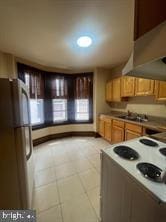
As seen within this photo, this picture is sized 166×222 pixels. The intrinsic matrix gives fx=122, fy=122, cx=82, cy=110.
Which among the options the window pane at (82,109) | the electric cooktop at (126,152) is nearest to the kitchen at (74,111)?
the electric cooktop at (126,152)

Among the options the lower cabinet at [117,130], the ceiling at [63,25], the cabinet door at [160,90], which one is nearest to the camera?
the ceiling at [63,25]

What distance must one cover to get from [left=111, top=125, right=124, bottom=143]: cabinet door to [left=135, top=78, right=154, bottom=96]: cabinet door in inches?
40.7

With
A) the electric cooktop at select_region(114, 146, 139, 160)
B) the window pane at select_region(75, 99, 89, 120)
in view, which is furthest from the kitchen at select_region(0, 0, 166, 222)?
the window pane at select_region(75, 99, 89, 120)

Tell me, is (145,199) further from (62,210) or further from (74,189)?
(74,189)

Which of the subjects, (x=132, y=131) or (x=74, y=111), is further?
(x=74, y=111)

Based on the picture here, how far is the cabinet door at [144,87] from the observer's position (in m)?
2.66

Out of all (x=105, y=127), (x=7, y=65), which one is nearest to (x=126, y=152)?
(x=105, y=127)

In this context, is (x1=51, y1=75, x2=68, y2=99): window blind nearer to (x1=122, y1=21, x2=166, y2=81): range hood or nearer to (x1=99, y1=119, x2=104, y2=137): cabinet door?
(x1=99, y1=119, x2=104, y2=137): cabinet door

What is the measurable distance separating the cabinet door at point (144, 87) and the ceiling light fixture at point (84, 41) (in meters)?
1.48

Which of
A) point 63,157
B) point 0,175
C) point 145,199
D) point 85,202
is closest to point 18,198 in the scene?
point 0,175

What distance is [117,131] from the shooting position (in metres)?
3.38

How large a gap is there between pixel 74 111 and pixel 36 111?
1363 mm

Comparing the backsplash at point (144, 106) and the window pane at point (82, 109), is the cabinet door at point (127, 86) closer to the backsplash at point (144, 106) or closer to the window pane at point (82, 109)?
the backsplash at point (144, 106)

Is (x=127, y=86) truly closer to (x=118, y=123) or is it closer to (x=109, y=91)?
(x=109, y=91)
